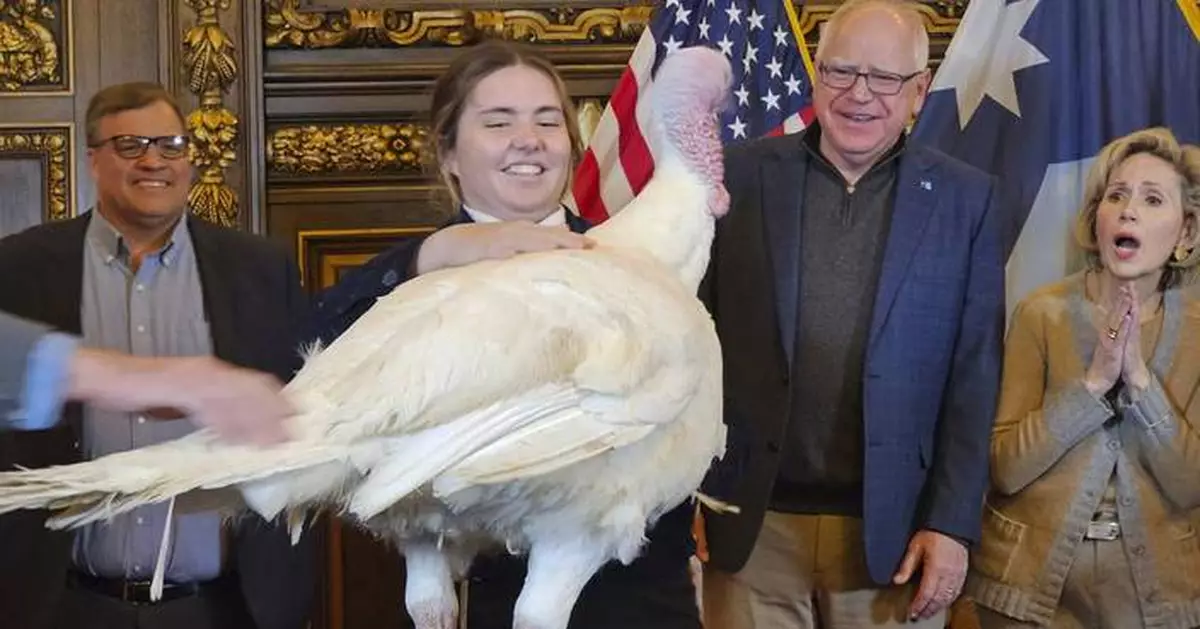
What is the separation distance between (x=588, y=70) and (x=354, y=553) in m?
1.11

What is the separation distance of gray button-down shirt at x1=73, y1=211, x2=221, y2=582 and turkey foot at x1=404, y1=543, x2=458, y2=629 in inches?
30.4

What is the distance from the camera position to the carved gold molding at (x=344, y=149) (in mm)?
3229

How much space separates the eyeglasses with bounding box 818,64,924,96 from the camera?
216 cm

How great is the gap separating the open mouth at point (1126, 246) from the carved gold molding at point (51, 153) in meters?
1.99

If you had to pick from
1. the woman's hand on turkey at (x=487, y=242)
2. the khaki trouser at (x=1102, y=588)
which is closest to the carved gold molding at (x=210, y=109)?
the woman's hand on turkey at (x=487, y=242)

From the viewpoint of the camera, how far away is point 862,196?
2.21m

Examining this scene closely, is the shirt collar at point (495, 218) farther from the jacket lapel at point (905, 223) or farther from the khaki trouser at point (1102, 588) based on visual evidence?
the khaki trouser at point (1102, 588)

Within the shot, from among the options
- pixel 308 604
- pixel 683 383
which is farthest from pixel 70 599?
pixel 683 383

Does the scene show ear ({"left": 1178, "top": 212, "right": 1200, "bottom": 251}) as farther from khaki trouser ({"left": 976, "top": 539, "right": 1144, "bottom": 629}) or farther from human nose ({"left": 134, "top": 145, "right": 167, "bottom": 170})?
human nose ({"left": 134, "top": 145, "right": 167, "bottom": 170})

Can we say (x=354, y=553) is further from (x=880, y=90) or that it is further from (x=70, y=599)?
(x=880, y=90)

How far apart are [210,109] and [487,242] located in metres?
1.77

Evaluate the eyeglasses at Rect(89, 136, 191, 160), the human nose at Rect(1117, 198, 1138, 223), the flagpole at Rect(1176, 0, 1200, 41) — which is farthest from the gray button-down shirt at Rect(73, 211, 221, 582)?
the flagpole at Rect(1176, 0, 1200, 41)

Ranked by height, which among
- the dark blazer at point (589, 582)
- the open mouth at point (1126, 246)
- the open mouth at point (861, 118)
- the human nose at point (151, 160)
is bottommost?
the dark blazer at point (589, 582)

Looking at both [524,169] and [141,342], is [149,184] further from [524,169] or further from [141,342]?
[524,169]
